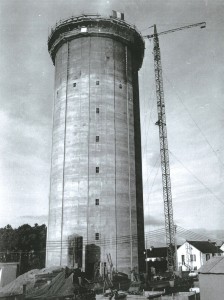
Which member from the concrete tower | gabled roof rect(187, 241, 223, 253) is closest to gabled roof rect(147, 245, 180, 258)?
gabled roof rect(187, 241, 223, 253)

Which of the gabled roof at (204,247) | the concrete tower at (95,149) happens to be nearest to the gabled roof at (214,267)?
the concrete tower at (95,149)

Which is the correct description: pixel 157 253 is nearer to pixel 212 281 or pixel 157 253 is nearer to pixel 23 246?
pixel 23 246

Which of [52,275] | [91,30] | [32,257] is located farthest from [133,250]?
[91,30]

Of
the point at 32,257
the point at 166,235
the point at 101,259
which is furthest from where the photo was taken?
the point at 32,257

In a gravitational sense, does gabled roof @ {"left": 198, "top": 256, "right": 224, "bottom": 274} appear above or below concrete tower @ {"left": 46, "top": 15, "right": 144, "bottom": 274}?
below

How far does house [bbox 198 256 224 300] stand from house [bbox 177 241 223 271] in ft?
150

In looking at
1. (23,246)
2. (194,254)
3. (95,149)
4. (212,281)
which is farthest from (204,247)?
(212,281)

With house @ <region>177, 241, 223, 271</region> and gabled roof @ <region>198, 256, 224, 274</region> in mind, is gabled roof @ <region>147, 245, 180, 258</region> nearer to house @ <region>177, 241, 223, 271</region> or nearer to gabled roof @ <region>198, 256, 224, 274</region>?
house @ <region>177, 241, 223, 271</region>

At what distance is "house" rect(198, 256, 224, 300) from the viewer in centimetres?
1820

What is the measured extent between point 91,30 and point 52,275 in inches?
1295

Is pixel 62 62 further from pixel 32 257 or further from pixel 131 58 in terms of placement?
pixel 32 257

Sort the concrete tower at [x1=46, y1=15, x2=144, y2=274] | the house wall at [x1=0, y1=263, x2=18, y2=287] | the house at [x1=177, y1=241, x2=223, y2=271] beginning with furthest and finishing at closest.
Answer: the house at [x1=177, y1=241, x2=223, y2=271], the concrete tower at [x1=46, y1=15, x2=144, y2=274], the house wall at [x1=0, y1=263, x2=18, y2=287]

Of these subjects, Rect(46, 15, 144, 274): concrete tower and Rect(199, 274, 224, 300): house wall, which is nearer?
Rect(199, 274, 224, 300): house wall

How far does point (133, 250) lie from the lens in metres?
41.3
